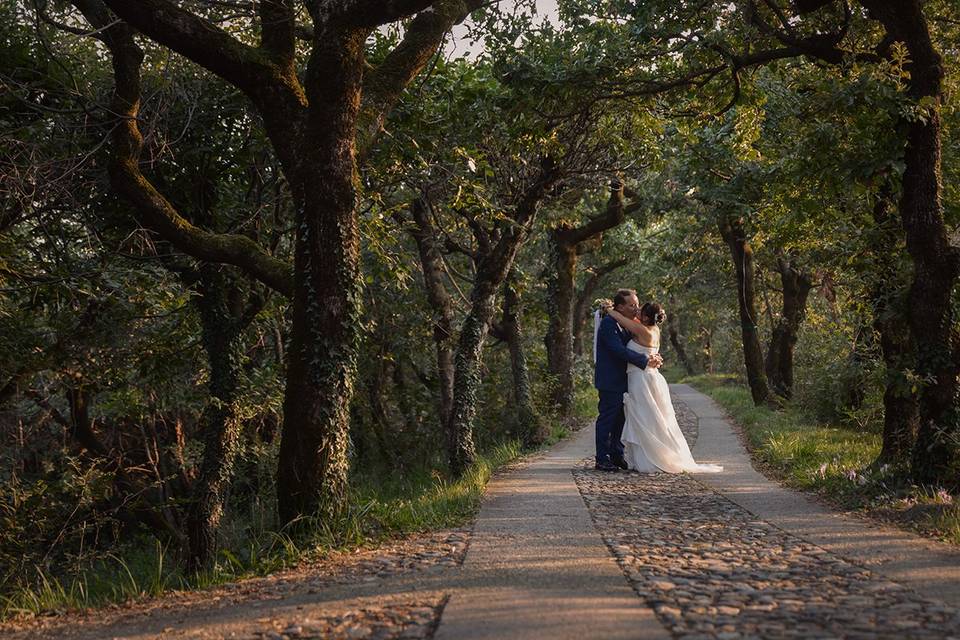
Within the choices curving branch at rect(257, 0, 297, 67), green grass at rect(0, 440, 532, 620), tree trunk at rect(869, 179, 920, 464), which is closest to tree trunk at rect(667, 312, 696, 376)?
tree trunk at rect(869, 179, 920, 464)

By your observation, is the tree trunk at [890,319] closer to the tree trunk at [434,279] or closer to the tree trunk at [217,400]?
the tree trunk at [434,279]

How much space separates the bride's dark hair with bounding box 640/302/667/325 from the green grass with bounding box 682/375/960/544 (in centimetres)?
276

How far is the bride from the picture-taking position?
38.1ft

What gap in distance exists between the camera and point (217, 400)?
38.8ft

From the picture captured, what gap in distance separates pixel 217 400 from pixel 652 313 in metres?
6.61

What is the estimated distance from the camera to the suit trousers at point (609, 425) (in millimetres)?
11836

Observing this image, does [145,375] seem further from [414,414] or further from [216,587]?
[414,414]

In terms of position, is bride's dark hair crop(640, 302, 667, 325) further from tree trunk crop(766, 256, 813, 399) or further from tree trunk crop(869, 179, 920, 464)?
tree trunk crop(766, 256, 813, 399)

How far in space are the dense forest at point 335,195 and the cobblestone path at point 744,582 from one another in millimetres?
2606

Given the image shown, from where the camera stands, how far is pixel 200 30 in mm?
7148

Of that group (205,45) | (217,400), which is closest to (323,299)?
(205,45)

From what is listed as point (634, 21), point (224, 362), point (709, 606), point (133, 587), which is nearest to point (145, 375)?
point (224, 362)

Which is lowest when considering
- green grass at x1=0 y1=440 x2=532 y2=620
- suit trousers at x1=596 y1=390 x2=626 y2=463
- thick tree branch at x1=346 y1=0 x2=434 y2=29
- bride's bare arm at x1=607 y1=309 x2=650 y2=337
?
green grass at x1=0 y1=440 x2=532 y2=620

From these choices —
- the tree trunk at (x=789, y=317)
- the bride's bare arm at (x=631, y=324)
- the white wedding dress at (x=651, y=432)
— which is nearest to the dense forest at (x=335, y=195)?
the bride's bare arm at (x=631, y=324)
